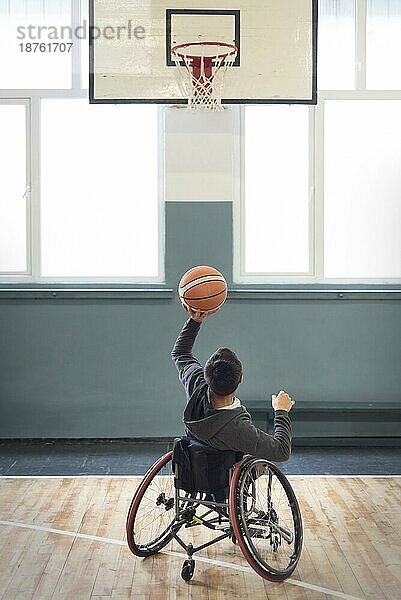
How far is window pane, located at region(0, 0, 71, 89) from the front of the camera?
6254 millimetres

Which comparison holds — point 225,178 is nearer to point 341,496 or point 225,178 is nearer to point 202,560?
point 341,496

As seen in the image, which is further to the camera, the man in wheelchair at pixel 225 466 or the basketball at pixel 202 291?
the basketball at pixel 202 291

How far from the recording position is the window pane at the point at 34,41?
6.25m

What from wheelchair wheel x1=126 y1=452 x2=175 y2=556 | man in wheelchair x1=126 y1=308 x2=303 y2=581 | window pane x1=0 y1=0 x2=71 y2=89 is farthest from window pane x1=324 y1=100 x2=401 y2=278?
man in wheelchair x1=126 y1=308 x2=303 y2=581

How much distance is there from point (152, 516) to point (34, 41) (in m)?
3.48

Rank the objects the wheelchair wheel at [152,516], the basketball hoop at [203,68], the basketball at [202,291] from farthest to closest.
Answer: the basketball hoop at [203,68], the basketball at [202,291], the wheelchair wheel at [152,516]

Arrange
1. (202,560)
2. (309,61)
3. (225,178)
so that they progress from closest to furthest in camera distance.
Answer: (202,560)
(309,61)
(225,178)

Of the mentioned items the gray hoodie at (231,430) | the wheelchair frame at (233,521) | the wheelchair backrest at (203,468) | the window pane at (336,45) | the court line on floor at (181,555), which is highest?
the window pane at (336,45)

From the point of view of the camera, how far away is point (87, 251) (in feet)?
20.8

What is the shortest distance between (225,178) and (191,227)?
403 millimetres

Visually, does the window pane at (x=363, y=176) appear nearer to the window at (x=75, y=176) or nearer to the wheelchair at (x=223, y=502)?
the window at (x=75, y=176)

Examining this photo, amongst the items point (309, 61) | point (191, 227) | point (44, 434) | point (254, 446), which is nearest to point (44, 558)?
point (254, 446)

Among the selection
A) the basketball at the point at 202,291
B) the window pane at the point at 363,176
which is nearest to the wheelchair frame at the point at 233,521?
the basketball at the point at 202,291

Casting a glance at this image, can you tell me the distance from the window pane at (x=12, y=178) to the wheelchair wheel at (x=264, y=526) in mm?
3153
